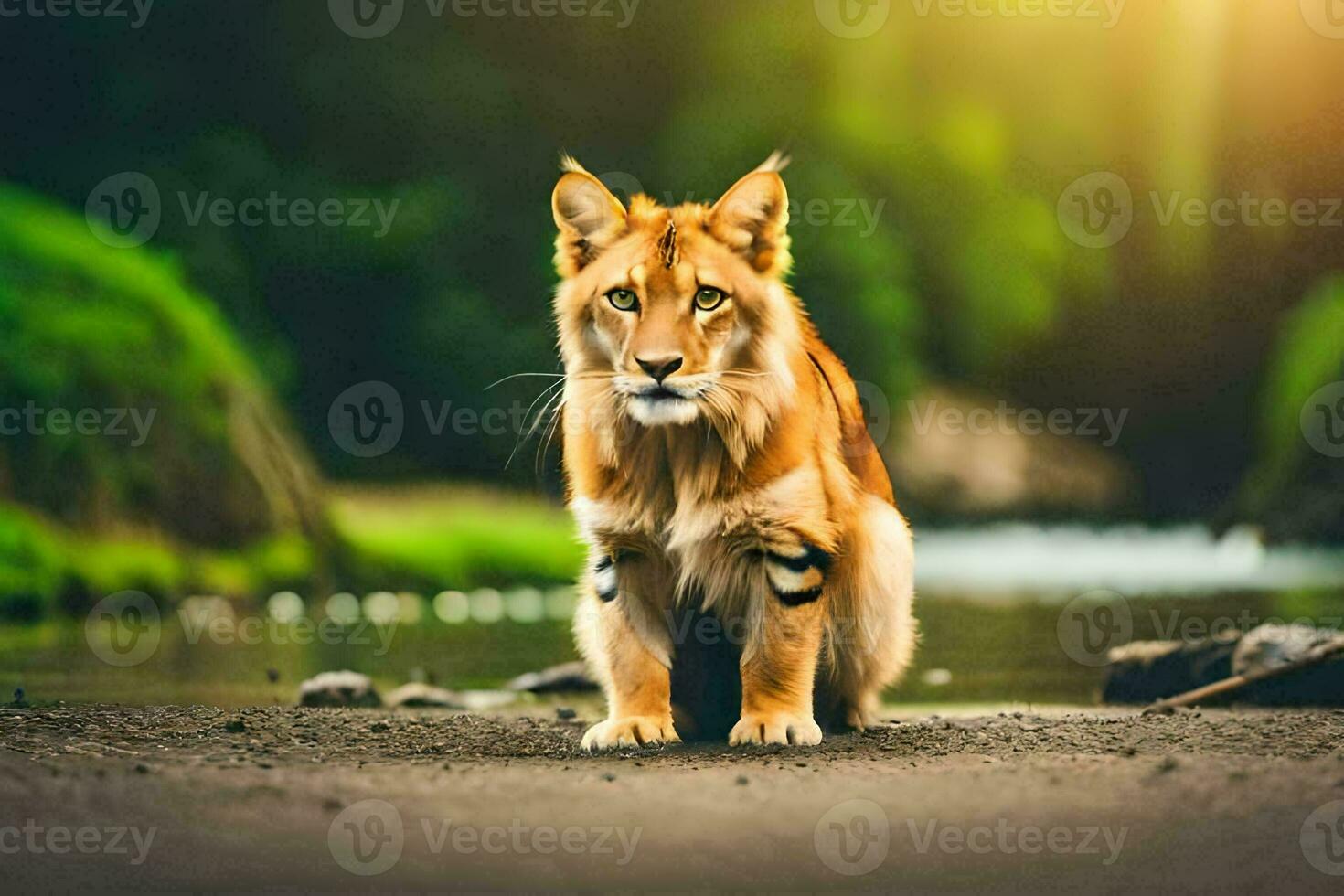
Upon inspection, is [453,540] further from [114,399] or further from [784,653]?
[784,653]

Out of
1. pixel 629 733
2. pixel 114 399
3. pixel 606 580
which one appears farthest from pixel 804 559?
pixel 114 399

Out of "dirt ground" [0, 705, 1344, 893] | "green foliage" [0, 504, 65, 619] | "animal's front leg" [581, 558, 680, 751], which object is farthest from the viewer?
"green foliage" [0, 504, 65, 619]

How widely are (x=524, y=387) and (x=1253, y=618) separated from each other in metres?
13.6

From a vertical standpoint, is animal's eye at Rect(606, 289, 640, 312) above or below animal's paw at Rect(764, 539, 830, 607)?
above

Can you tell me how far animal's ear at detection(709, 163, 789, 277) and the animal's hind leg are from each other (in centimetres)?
103

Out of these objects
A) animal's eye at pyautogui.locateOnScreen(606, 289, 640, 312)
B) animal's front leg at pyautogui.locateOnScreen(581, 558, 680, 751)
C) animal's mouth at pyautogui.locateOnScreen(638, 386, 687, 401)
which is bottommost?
animal's front leg at pyautogui.locateOnScreen(581, 558, 680, 751)

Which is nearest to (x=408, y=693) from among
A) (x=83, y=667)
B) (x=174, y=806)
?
(x=83, y=667)

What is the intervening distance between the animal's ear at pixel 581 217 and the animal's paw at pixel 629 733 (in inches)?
63.0

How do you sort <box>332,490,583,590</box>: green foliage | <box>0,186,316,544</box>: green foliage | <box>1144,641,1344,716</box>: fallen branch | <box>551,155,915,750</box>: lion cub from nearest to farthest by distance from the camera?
<box>551,155,915,750</box>: lion cub
<box>1144,641,1344,716</box>: fallen branch
<box>0,186,316,544</box>: green foliage
<box>332,490,583,590</box>: green foliage

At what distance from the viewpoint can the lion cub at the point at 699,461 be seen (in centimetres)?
494

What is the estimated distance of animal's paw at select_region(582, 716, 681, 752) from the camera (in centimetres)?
504

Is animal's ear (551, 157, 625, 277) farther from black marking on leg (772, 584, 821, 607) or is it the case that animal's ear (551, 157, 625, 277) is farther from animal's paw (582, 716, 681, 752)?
animal's paw (582, 716, 681, 752)

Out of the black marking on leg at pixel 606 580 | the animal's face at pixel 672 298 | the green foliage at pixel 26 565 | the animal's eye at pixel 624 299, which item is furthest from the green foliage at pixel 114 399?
the animal's eye at pixel 624 299

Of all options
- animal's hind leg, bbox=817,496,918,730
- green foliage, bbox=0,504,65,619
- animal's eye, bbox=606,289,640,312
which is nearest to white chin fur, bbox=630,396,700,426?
animal's eye, bbox=606,289,640,312
